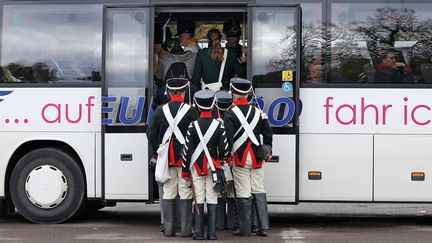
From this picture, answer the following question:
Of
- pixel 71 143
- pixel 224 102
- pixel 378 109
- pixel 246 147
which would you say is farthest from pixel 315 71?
pixel 71 143

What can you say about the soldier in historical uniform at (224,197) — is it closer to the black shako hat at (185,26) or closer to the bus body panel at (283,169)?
the bus body panel at (283,169)

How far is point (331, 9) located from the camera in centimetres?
1278

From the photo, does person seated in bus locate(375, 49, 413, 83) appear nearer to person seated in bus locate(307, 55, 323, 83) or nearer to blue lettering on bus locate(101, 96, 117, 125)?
person seated in bus locate(307, 55, 323, 83)

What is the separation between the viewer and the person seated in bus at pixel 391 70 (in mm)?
12742

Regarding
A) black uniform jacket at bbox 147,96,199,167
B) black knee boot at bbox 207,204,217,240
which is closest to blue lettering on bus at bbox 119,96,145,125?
black uniform jacket at bbox 147,96,199,167

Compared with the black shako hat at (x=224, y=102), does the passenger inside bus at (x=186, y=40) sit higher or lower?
higher

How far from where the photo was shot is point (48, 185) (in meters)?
13.2

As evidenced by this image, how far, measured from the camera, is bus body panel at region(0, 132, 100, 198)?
13.1 meters

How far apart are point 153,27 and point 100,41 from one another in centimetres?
80

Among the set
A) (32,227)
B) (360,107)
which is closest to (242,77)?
(360,107)

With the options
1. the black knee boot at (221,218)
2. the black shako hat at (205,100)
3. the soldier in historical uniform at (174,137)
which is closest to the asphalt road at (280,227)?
the black knee boot at (221,218)

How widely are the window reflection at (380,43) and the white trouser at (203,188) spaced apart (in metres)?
2.28

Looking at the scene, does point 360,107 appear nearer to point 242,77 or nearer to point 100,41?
point 242,77

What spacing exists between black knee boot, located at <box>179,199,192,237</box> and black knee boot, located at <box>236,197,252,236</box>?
635 millimetres
